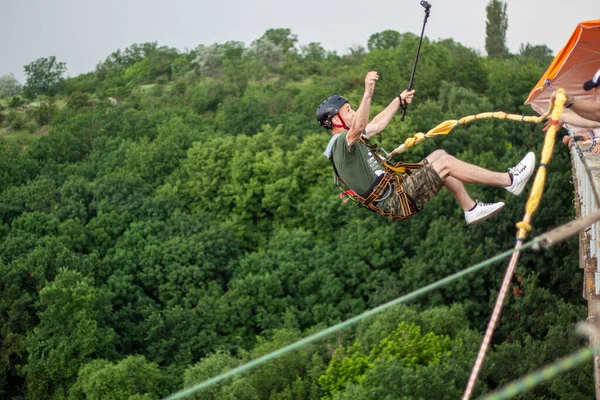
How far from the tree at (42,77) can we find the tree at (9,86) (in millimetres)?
833

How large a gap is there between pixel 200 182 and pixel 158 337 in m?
8.54

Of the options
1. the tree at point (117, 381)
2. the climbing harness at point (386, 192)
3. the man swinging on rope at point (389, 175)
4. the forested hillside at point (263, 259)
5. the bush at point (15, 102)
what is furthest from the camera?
the bush at point (15, 102)

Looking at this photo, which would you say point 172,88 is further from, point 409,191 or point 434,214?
point 409,191

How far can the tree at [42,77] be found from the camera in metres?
60.8

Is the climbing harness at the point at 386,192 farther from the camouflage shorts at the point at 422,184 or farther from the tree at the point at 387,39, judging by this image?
the tree at the point at 387,39

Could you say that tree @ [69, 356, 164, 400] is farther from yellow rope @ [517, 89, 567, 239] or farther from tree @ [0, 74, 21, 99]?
tree @ [0, 74, 21, 99]

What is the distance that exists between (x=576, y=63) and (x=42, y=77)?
53.5 meters

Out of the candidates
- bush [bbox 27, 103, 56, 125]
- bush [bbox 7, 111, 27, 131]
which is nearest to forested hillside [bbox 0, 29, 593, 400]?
bush [bbox 27, 103, 56, 125]

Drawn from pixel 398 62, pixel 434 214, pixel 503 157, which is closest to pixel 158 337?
pixel 434 214

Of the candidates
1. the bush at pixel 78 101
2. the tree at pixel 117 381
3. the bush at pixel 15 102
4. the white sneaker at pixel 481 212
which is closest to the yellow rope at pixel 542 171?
the white sneaker at pixel 481 212

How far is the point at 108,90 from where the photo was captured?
59.0 metres

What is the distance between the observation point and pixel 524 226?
22.4ft

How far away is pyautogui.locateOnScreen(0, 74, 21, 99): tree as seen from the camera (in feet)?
201

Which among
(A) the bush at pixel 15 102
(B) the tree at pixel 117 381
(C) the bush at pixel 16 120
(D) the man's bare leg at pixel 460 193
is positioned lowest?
(B) the tree at pixel 117 381
